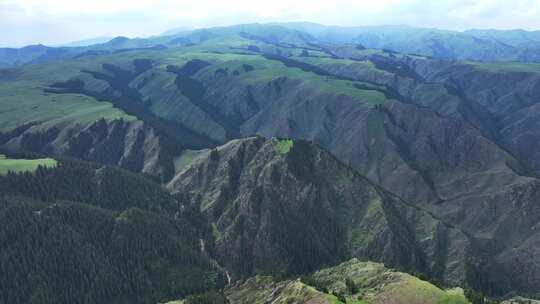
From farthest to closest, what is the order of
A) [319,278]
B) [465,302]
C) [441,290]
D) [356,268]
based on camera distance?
[319,278]
[356,268]
[441,290]
[465,302]

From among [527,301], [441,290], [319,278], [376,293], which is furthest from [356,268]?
[527,301]

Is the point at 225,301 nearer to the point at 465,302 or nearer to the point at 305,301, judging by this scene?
the point at 305,301

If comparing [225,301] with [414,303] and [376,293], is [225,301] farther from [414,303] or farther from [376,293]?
[414,303]

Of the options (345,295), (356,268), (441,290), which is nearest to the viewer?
(441,290)

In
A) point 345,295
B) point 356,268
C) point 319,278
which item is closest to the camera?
point 345,295

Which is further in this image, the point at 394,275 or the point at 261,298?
the point at 261,298

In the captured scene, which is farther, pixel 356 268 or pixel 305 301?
pixel 356 268

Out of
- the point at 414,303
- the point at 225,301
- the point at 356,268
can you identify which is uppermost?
the point at 414,303

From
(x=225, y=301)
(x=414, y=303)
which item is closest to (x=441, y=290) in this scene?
(x=414, y=303)

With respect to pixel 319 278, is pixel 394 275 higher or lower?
higher
